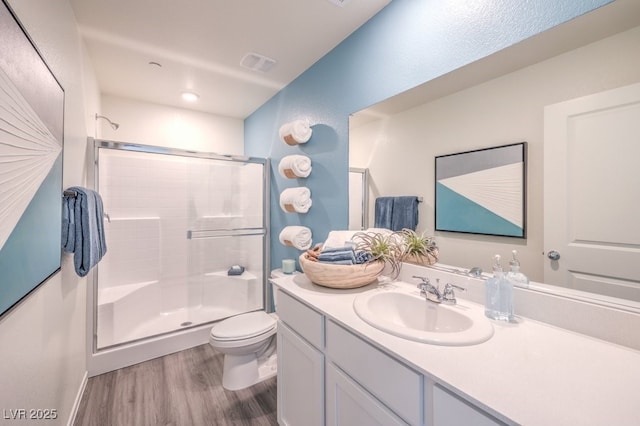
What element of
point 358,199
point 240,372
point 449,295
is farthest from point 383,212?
point 240,372

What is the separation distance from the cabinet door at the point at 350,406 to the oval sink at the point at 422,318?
23 centimetres

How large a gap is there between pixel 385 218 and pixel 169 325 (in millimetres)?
2254

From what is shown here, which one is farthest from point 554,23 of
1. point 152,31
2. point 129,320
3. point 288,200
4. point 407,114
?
point 129,320

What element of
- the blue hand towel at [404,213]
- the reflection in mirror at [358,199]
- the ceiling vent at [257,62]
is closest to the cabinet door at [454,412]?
the blue hand towel at [404,213]

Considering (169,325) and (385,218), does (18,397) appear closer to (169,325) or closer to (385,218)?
(385,218)

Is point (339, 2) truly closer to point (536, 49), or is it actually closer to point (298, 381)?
point (536, 49)

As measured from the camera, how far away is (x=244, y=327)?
1848 millimetres

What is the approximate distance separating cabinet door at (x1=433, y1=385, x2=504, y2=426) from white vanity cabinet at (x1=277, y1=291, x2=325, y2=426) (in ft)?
1.69

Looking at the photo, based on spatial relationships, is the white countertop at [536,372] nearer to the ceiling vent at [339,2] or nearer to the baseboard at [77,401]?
the ceiling vent at [339,2]

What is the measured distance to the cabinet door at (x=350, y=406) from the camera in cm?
83

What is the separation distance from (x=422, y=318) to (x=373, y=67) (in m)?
1.39

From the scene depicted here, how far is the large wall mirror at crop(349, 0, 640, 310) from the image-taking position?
2.64 ft

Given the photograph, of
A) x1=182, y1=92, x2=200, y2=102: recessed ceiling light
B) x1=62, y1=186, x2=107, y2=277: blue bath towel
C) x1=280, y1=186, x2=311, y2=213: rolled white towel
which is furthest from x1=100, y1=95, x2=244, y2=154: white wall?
x1=280, y1=186, x2=311, y2=213: rolled white towel

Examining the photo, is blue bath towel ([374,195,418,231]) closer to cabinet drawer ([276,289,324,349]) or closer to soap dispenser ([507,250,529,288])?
soap dispenser ([507,250,529,288])
